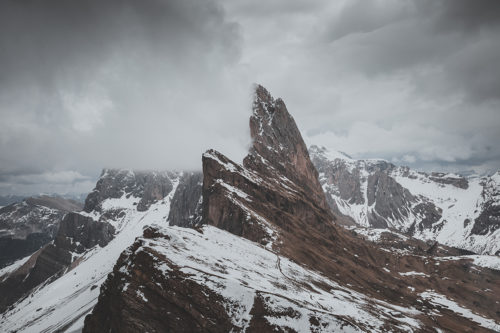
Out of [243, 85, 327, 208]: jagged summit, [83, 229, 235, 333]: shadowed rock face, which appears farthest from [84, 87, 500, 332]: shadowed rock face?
[243, 85, 327, 208]: jagged summit

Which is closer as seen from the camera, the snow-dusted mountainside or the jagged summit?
the snow-dusted mountainside

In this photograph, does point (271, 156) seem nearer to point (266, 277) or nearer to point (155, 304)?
point (266, 277)

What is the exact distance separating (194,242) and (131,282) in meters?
23.1

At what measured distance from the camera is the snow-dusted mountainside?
3397 centimetres

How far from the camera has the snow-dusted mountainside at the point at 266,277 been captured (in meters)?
34.0

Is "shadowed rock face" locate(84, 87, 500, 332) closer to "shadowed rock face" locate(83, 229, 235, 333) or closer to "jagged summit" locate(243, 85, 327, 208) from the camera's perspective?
"shadowed rock face" locate(83, 229, 235, 333)

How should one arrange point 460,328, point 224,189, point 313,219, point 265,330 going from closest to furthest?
point 265,330, point 460,328, point 224,189, point 313,219

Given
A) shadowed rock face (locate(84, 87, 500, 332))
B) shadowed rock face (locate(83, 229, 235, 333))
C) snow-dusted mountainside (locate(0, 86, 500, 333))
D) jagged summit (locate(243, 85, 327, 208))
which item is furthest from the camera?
jagged summit (locate(243, 85, 327, 208))

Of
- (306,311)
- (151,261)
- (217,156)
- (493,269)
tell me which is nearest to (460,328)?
(306,311)

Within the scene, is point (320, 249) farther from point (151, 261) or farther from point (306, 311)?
point (151, 261)

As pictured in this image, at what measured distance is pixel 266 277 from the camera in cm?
5253

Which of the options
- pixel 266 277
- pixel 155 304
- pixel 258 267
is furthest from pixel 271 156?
pixel 155 304

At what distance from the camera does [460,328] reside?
85.2 m

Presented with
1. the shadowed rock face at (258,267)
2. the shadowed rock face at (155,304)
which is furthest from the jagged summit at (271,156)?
the shadowed rock face at (155,304)
